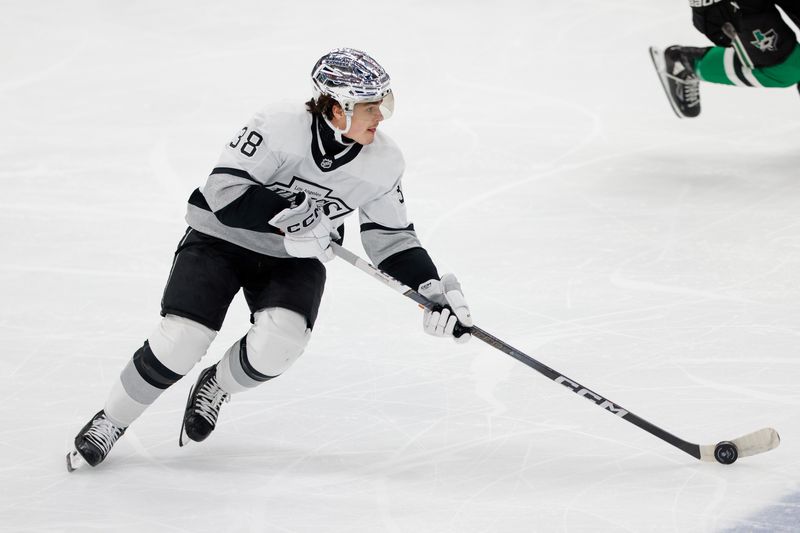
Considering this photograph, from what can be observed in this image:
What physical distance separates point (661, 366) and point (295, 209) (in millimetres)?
1210

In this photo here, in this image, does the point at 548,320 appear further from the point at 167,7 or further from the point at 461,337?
the point at 167,7

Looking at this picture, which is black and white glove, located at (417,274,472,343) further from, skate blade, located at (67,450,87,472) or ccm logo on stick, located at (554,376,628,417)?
skate blade, located at (67,450,87,472)

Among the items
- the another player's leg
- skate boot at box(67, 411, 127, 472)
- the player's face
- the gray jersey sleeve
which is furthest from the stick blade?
skate boot at box(67, 411, 127, 472)

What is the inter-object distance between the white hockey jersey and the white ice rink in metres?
0.49

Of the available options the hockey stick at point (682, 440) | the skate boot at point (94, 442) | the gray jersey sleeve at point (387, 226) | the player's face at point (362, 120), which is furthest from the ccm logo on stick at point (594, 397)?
the skate boot at point (94, 442)

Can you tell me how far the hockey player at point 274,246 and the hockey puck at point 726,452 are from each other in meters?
0.64

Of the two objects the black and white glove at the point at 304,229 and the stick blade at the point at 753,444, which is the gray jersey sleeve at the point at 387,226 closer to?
the black and white glove at the point at 304,229

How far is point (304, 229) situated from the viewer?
2658 millimetres

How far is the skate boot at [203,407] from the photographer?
2.68 m

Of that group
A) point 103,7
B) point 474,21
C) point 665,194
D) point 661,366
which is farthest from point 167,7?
point 661,366

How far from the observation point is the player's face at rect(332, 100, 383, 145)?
2.64 m

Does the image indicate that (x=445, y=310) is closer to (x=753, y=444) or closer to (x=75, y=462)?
(x=753, y=444)

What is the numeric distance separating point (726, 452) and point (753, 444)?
0.22ft

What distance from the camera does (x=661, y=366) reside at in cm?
316
